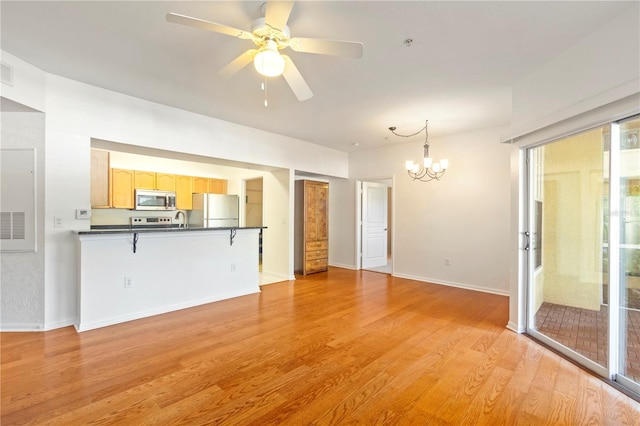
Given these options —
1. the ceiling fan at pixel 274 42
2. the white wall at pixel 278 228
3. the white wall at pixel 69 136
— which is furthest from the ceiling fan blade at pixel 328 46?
the white wall at pixel 278 228

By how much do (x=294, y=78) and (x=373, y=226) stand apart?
200 inches

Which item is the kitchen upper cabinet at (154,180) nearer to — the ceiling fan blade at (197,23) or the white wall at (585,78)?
the ceiling fan blade at (197,23)

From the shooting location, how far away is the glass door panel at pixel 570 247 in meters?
2.48

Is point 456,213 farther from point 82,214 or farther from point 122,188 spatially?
point 122,188

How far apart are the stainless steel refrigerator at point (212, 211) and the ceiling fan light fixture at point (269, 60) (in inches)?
191

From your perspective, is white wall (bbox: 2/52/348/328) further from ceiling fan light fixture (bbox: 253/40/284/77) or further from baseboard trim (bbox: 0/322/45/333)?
ceiling fan light fixture (bbox: 253/40/284/77)

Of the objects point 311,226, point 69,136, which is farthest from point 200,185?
point 69,136

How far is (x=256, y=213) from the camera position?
7.65m

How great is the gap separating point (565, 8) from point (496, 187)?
3088 mm

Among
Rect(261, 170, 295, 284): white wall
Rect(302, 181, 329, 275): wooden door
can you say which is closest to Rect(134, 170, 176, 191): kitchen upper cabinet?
Rect(261, 170, 295, 284): white wall

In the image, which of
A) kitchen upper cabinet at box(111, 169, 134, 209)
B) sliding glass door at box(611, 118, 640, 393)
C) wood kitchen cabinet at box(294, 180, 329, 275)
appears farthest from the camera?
wood kitchen cabinet at box(294, 180, 329, 275)

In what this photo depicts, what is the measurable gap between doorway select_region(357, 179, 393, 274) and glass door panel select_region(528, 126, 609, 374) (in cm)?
342

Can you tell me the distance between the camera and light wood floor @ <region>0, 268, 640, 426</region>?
185 centimetres

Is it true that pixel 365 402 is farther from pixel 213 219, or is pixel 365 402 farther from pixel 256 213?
pixel 256 213
